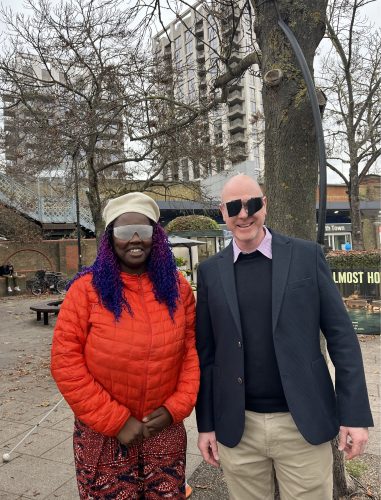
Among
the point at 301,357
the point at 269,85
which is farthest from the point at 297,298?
the point at 269,85

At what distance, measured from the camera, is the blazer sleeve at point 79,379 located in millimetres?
1890

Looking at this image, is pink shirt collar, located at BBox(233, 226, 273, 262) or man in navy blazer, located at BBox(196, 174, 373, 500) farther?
pink shirt collar, located at BBox(233, 226, 273, 262)

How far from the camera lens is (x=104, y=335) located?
78.2 inches

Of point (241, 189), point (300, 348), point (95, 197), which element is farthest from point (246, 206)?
point (95, 197)

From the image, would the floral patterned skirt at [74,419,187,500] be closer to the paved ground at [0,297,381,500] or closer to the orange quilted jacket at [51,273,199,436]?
the orange quilted jacket at [51,273,199,436]

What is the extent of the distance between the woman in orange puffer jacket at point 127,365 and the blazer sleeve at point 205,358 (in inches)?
2.1

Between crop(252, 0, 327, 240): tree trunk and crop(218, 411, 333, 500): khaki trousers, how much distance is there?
1.33 metres

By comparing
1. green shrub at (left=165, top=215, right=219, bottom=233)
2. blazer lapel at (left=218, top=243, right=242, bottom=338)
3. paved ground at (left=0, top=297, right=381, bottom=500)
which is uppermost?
green shrub at (left=165, top=215, right=219, bottom=233)

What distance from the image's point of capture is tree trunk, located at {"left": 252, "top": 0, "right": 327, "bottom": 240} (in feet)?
9.19

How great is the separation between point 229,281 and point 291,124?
4.41 feet

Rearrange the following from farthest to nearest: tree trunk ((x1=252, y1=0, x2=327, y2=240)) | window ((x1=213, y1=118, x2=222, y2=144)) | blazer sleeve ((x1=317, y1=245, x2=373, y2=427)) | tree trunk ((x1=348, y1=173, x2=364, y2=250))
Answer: tree trunk ((x1=348, y1=173, x2=364, y2=250)) → window ((x1=213, y1=118, x2=222, y2=144)) → tree trunk ((x1=252, y1=0, x2=327, y2=240)) → blazer sleeve ((x1=317, y1=245, x2=373, y2=427))

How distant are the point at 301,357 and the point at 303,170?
4.60ft

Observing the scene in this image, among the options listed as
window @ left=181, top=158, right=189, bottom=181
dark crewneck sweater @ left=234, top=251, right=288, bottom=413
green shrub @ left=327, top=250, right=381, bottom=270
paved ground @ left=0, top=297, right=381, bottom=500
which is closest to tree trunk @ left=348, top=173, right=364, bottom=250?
green shrub @ left=327, top=250, right=381, bottom=270

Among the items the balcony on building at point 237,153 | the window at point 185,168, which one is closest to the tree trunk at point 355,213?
the balcony on building at point 237,153
